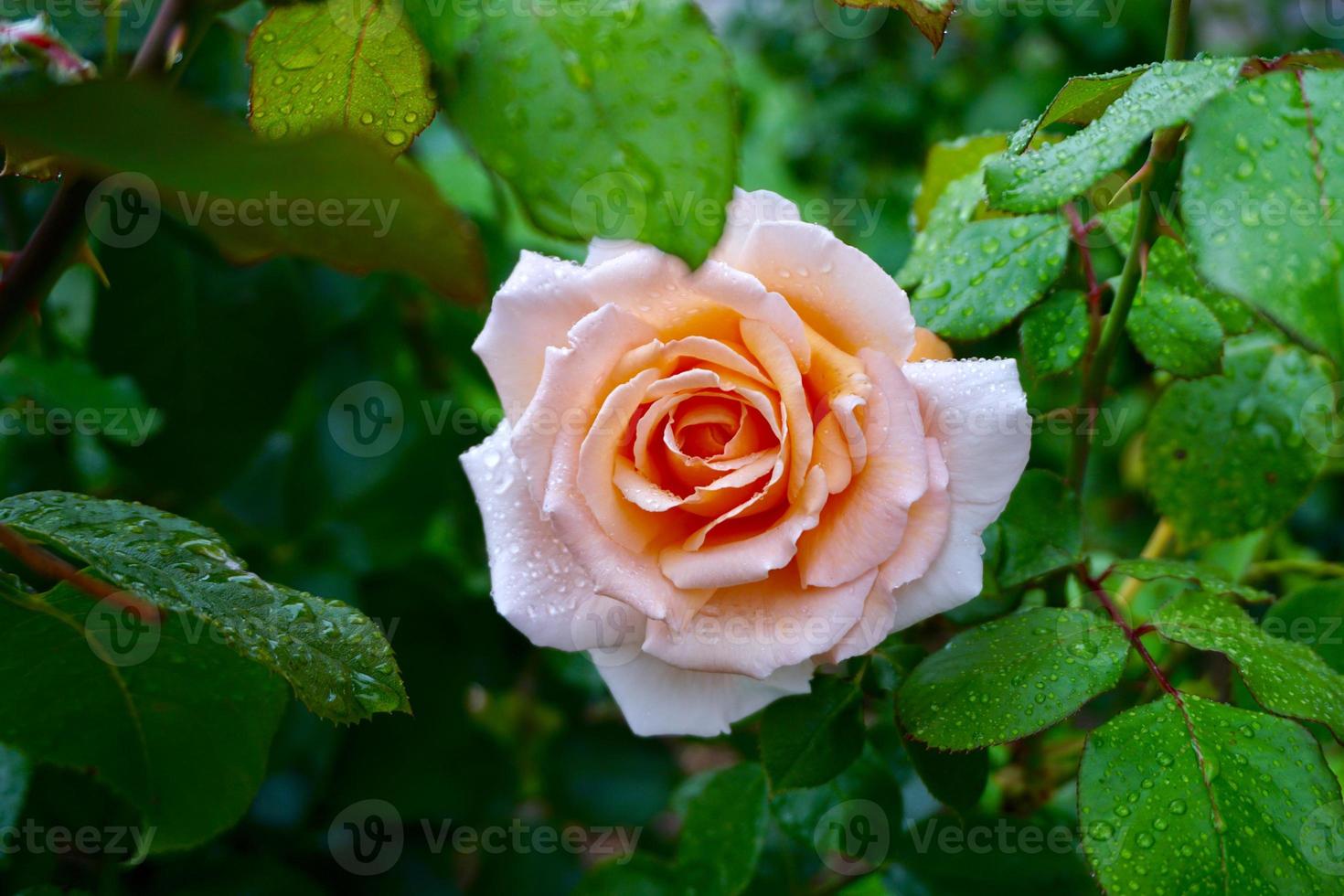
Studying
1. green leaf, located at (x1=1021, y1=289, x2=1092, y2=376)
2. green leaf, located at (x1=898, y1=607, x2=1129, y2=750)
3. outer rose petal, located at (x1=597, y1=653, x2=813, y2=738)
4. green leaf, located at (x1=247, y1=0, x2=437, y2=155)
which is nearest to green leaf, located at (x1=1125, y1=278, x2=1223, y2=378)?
green leaf, located at (x1=1021, y1=289, x2=1092, y2=376)

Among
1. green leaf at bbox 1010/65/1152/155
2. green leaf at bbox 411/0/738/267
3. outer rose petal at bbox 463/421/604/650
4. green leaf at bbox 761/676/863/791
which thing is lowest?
green leaf at bbox 761/676/863/791

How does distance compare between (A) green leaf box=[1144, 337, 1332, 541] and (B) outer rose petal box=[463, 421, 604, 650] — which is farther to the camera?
(A) green leaf box=[1144, 337, 1332, 541]

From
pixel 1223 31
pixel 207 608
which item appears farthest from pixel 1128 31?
pixel 207 608

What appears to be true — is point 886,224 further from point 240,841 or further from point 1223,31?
point 1223,31

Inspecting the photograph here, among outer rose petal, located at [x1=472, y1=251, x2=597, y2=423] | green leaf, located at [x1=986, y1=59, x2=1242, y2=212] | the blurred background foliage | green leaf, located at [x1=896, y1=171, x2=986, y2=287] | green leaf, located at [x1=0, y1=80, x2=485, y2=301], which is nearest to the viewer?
green leaf, located at [x1=0, y1=80, x2=485, y2=301]

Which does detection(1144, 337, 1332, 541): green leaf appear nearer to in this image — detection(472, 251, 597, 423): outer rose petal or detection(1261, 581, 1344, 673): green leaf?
detection(1261, 581, 1344, 673): green leaf

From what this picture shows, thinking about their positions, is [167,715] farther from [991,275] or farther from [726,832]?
[991,275]

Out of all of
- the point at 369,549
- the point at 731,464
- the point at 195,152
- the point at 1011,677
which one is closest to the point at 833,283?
the point at 731,464
